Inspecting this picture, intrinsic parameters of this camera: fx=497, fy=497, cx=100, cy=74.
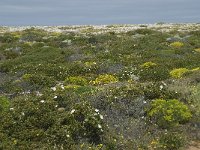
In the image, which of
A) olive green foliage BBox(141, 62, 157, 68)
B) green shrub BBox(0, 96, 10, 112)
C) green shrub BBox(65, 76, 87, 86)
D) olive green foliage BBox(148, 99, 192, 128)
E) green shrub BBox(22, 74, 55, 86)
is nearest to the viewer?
olive green foliage BBox(148, 99, 192, 128)

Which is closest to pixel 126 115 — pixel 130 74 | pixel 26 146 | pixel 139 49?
pixel 26 146

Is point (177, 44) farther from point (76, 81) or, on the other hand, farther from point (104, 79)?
point (76, 81)

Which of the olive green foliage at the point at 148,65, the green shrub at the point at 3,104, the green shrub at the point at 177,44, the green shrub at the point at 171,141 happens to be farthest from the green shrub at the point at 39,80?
the green shrub at the point at 177,44

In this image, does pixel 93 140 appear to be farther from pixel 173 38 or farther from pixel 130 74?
pixel 173 38

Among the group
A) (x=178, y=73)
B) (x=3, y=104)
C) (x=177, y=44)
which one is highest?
(x=3, y=104)

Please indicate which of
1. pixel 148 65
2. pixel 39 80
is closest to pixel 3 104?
pixel 39 80

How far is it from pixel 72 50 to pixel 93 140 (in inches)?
793

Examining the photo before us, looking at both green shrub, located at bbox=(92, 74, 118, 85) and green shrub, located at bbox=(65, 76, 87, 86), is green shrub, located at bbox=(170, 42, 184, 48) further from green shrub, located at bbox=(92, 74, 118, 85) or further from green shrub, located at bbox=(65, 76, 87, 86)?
Answer: green shrub, located at bbox=(65, 76, 87, 86)

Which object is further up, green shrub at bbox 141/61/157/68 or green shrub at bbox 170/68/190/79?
green shrub at bbox 170/68/190/79

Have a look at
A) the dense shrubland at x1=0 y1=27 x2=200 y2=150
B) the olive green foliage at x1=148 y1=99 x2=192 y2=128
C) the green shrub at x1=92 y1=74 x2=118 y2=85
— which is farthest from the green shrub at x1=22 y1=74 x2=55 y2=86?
the olive green foliage at x1=148 y1=99 x2=192 y2=128

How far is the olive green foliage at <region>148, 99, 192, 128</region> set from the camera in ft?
46.5

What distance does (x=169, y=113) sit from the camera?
14359 mm

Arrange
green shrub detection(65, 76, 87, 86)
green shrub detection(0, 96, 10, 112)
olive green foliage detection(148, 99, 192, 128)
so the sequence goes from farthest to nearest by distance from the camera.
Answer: green shrub detection(65, 76, 87, 86) < green shrub detection(0, 96, 10, 112) < olive green foliage detection(148, 99, 192, 128)

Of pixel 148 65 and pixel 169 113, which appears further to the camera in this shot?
pixel 148 65
